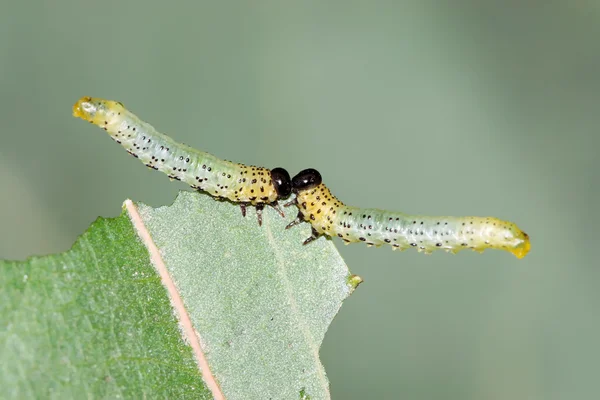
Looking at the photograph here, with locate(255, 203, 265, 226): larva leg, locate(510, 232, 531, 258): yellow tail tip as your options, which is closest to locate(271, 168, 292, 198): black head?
locate(255, 203, 265, 226): larva leg

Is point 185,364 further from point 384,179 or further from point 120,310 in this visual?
point 384,179

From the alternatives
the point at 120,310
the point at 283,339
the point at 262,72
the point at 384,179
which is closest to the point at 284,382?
the point at 283,339

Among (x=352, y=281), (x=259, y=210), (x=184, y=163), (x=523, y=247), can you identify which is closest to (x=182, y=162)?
(x=184, y=163)

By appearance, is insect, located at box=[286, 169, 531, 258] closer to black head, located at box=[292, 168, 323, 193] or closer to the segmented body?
black head, located at box=[292, 168, 323, 193]

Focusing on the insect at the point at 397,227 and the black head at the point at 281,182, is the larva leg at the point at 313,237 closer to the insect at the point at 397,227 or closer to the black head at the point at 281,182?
the insect at the point at 397,227

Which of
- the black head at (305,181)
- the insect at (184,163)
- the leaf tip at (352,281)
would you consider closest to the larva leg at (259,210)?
the insect at (184,163)

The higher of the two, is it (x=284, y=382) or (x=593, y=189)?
(x=593, y=189)

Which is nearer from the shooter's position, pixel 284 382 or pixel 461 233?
pixel 284 382
